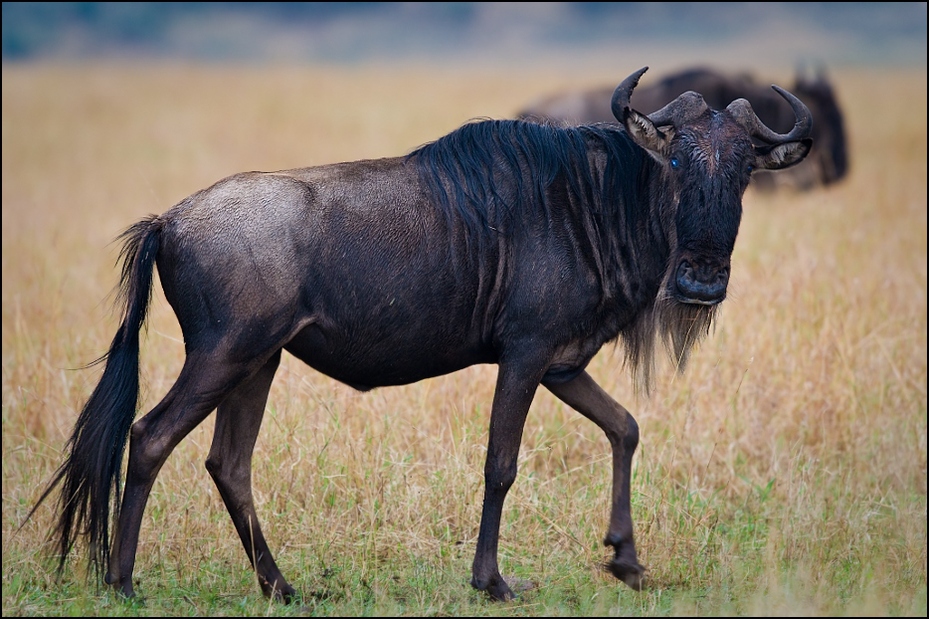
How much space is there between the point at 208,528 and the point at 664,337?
2.37 metres

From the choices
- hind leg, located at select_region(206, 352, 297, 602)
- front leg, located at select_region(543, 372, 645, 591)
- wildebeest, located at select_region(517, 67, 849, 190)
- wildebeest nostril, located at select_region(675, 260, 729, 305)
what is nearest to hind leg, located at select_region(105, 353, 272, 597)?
hind leg, located at select_region(206, 352, 297, 602)

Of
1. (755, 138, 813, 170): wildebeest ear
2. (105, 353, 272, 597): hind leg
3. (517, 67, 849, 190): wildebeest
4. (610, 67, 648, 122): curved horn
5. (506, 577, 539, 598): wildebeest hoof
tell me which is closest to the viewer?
(105, 353, 272, 597): hind leg

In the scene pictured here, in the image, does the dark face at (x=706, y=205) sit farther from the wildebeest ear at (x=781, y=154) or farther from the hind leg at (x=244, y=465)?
the hind leg at (x=244, y=465)

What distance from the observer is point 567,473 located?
18.4ft

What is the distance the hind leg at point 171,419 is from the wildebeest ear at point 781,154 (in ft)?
7.47

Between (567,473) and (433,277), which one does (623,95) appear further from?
(567,473)

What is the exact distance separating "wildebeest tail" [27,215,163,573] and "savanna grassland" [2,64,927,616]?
284 mm

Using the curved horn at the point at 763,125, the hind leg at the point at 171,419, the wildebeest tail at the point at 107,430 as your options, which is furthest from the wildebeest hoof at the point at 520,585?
the curved horn at the point at 763,125

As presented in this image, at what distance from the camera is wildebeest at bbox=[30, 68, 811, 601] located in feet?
13.4

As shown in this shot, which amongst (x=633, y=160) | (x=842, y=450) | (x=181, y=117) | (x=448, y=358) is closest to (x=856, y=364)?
(x=842, y=450)

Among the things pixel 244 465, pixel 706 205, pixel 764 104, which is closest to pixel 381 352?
pixel 244 465

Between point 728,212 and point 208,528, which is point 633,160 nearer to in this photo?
point 728,212

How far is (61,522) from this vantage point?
171 inches

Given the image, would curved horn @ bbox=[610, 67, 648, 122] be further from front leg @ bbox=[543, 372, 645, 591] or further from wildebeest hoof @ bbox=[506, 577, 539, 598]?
wildebeest hoof @ bbox=[506, 577, 539, 598]
